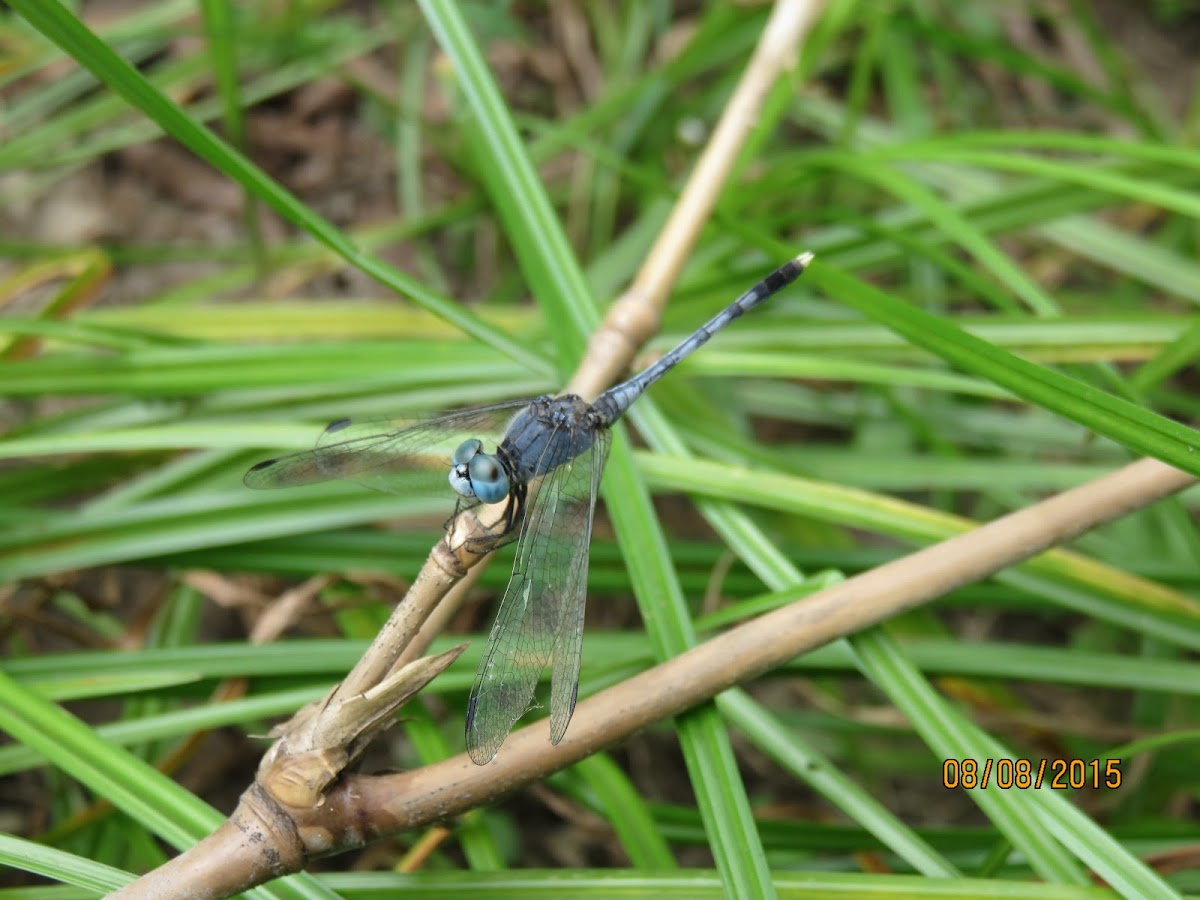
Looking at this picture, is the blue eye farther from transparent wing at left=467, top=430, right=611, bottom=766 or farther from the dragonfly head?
transparent wing at left=467, top=430, right=611, bottom=766

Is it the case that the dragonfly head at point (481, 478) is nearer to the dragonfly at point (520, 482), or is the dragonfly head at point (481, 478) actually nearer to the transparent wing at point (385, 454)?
the dragonfly at point (520, 482)

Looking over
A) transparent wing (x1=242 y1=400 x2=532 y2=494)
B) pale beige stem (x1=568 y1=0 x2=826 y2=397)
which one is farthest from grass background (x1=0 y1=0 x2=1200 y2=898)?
transparent wing (x1=242 y1=400 x2=532 y2=494)

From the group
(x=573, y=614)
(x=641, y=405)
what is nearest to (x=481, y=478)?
(x=573, y=614)

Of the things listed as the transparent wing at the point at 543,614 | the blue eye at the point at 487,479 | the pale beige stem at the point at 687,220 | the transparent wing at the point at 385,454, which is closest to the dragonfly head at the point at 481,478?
the blue eye at the point at 487,479

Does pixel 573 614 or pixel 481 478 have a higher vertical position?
pixel 481 478

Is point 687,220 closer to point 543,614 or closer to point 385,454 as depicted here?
point 385,454

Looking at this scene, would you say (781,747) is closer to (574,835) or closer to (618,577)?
(618,577)
